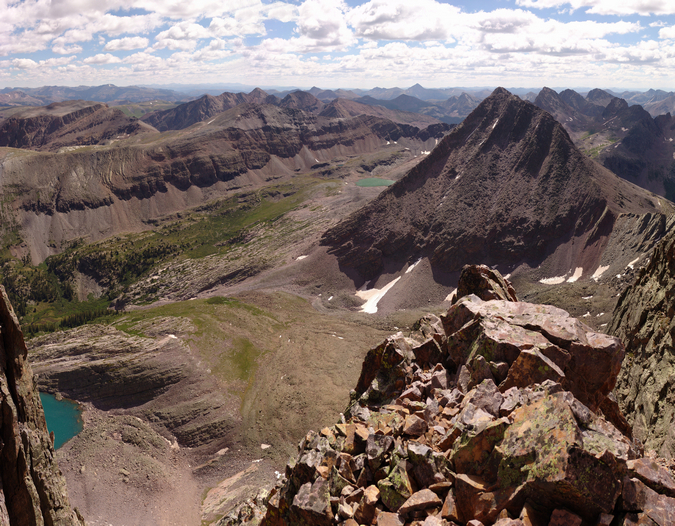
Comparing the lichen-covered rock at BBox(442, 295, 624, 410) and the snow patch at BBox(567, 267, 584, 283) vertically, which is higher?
the lichen-covered rock at BBox(442, 295, 624, 410)

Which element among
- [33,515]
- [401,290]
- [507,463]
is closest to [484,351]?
[507,463]

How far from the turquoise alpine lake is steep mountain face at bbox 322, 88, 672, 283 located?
86953mm

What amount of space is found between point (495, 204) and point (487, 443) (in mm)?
125512

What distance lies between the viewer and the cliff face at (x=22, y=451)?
21.5 metres

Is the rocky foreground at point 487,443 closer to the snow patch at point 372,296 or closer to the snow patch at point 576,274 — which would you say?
the snow patch at point 372,296

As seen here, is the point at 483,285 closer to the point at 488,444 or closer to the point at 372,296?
the point at 488,444

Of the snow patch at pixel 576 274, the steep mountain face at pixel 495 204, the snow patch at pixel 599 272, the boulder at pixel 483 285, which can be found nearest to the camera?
the boulder at pixel 483 285

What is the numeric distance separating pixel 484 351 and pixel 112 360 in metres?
84.8

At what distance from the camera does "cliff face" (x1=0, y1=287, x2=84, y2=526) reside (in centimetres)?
2147

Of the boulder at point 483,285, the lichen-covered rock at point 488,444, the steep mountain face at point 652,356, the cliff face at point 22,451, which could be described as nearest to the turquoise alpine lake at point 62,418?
the cliff face at point 22,451

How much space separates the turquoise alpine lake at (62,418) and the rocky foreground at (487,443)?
61.4 m

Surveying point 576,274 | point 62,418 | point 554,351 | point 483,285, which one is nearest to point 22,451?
point 554,351

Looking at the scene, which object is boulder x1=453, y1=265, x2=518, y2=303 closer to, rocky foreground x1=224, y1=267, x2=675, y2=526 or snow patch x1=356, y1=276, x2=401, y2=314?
rocky foreground x1=224, y1=267, x2=675, y2=526

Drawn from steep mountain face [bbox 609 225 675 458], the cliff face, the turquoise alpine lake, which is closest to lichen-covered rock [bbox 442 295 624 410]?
steep mountain face [bbox 609 225 675 458]
